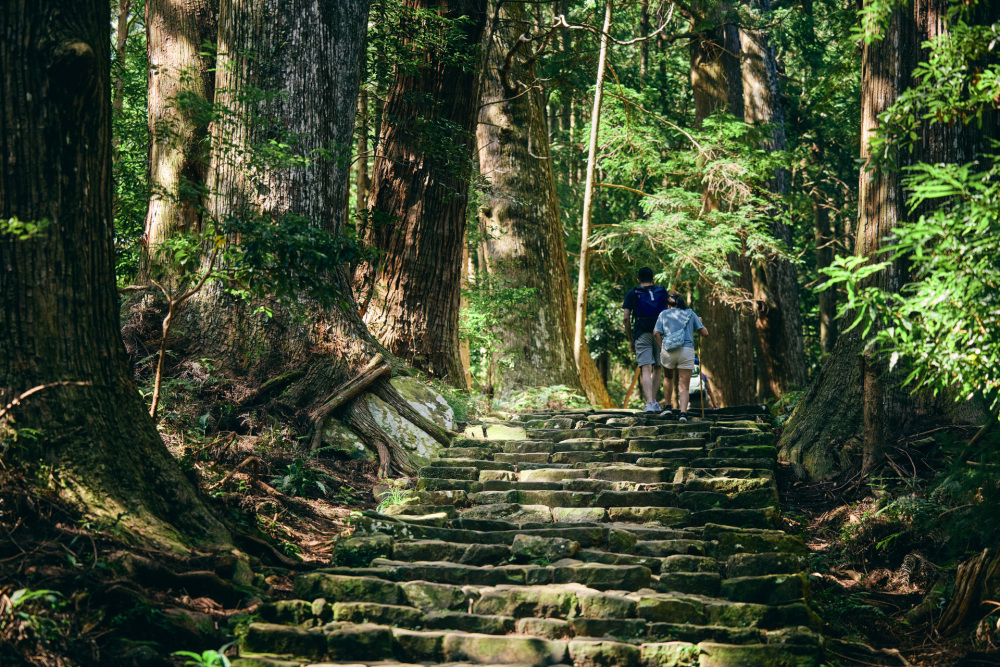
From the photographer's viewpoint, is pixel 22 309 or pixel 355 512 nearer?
pixel 22 309

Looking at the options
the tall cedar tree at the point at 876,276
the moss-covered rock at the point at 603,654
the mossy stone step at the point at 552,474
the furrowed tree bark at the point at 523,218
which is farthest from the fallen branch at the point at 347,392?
the furrowed tree bark at the point at 523,218

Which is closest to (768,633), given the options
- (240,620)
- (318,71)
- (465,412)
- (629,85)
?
(240,620)

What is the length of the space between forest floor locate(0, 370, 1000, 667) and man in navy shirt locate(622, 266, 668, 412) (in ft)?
7.68

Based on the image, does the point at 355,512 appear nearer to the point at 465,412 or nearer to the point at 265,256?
the point at 265,256

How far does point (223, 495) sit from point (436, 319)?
16.3ft

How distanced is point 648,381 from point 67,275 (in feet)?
22.9

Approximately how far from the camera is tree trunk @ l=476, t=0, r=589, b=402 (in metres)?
13.5

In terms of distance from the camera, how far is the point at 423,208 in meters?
10.9

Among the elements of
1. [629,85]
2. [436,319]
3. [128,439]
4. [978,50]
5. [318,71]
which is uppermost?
[629,85]

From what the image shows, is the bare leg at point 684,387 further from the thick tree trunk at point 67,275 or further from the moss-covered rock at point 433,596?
the thick tree trunk at point 67,275

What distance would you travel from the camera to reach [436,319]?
1080 cm

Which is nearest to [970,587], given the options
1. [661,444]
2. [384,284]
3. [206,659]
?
[661,444]

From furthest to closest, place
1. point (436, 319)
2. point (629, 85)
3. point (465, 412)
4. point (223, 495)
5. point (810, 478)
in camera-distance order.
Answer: point (629, 85)
point (436, 319)
point (465, 412)
point (810, 478)
point (223, 495)

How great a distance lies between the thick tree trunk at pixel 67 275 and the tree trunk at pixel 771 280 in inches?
486
